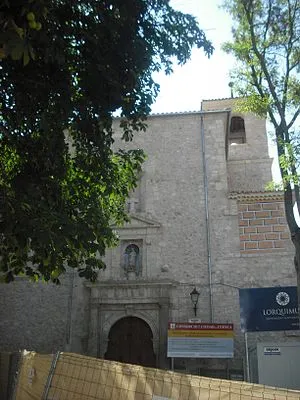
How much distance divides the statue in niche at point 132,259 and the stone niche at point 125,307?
0.50m

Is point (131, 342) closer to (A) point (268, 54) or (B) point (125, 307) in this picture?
(B) point (125, 307)

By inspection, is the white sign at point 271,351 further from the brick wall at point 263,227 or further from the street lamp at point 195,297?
the brick wall at point 263,227

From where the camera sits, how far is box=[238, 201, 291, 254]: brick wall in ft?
49.7

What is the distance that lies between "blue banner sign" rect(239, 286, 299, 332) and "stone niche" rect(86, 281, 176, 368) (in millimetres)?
4469

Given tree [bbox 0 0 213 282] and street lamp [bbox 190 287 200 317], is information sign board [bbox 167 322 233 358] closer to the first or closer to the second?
street lamp [bbox 190 287 200 317]

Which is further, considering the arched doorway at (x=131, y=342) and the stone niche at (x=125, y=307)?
the stone niche at (x=125, y=307)

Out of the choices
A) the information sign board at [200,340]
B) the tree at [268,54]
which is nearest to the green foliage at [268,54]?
the tree at [268,54]

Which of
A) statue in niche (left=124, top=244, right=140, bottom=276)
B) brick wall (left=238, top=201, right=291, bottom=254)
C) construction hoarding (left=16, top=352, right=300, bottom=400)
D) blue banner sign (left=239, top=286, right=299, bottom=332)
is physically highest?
brick wall (left=238, top=201, right=291, bottom=254)

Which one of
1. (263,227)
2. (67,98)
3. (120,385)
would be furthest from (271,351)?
(263,227)

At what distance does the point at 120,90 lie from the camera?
233 inches

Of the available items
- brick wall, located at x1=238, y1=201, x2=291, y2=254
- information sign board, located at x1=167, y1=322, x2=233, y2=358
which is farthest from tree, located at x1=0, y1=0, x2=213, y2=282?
brick wall, located at x1=238, y1=201, x2=291, y2=254

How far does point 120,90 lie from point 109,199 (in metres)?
3.63

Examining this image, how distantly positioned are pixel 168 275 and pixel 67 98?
33.8ft

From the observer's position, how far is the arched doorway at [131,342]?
47.7 ft
